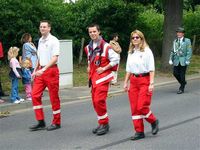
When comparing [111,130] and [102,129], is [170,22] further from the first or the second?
[102,129]

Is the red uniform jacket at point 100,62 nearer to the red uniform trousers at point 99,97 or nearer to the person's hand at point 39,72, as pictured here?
the red uniform trousers at point 99,97

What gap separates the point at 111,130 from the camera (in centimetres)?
902

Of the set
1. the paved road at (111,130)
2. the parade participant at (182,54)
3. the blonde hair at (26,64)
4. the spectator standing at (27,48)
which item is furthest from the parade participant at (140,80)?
the parade participant at (182,54)

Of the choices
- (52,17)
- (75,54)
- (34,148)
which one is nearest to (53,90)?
(34,148)

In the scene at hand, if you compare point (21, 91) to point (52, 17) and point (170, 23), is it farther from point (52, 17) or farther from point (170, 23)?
point (170, 23)

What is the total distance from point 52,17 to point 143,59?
38.1 ft

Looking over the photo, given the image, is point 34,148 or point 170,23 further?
point 170,23

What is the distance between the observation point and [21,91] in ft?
44.9

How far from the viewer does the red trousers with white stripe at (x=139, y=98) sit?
805cm

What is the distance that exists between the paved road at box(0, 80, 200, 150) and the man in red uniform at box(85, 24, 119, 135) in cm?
34

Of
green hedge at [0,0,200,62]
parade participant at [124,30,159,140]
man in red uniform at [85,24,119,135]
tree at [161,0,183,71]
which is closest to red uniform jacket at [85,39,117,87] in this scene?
man in red uniform at [85,24,119,135]

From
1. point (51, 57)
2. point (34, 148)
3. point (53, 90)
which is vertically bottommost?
point (34, 148)

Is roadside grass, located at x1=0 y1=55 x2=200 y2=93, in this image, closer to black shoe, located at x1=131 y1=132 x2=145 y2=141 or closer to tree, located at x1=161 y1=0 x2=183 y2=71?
tree, located at x1=161 y1=0 x2=183 y2=71

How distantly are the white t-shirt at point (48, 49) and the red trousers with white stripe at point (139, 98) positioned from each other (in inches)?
61.2
